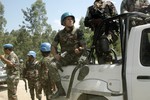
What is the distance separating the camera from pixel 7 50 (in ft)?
28.1

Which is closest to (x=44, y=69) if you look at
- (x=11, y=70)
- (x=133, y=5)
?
(x=11, y=70)

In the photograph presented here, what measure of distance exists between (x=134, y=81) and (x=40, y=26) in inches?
2041

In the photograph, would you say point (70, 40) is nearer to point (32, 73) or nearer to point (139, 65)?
point (139, 65)

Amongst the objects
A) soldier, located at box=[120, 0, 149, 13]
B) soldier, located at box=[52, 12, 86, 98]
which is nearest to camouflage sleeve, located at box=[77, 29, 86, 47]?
soldier, located at box=[52, 12, 86, 98]

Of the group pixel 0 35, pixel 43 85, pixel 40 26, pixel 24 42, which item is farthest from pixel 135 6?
pixel 24 42

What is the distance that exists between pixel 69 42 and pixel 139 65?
7.16 ft

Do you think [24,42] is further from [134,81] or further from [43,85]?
[134,81]

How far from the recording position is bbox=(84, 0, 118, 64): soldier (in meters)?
5.64

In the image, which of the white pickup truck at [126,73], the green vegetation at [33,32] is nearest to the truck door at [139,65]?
the white pickup truck at [126,73]

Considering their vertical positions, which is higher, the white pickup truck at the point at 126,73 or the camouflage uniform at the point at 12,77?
the white pickup truck at the point at 126,73

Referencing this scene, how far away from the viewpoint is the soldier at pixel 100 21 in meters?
5.64

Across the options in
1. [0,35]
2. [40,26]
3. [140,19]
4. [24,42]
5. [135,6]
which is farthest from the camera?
[24,42]

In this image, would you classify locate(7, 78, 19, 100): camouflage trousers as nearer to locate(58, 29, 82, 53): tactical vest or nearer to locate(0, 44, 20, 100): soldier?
locate(0, 44, 20, 100): soldier

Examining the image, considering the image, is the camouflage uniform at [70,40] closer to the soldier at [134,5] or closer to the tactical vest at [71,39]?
the tactical vest at [71,39]
